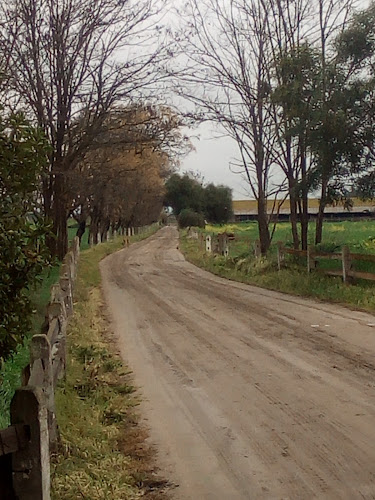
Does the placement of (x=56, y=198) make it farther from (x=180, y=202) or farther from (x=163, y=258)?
(x=180, y=202)

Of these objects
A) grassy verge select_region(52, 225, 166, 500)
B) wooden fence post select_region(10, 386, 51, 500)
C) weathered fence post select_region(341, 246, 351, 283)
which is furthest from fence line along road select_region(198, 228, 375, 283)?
wooden fence post select_region(10, 386, 51, 500)

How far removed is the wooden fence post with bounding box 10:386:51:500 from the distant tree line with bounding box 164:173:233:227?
82.9 meters

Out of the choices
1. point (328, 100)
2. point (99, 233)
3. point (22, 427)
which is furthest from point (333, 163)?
point (99, 233)

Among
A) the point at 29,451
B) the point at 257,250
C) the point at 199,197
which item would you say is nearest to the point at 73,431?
the point at 29,451

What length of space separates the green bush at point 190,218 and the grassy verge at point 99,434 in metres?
71.7

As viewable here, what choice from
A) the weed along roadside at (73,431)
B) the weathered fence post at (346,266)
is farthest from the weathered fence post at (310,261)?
the weed along roadside at (73,431)

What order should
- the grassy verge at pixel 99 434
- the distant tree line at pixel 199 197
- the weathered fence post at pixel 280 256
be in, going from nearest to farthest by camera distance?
the grassy verge at pixel 99 434 → the weathered fence post at pixel 280 256 → the distant tree line at pixel 199 197

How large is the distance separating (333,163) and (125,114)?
7798 millimetres

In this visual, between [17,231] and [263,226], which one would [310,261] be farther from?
[17,231]

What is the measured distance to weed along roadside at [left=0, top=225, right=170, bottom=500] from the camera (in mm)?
3773

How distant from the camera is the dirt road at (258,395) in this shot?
5.96 meters

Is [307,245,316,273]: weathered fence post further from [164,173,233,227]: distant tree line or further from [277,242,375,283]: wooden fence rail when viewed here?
[164,173,233,227]: distant tree line

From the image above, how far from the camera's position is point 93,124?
23969 mm

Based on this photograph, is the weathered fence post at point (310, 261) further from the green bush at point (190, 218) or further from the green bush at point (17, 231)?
the green bush at point (190, 218)
